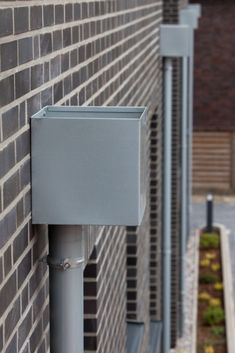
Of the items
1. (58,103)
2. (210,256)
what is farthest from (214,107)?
(58,103)

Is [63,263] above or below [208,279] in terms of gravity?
above

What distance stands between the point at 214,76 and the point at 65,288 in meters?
20.0

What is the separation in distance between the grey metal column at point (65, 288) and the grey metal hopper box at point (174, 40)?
6.20 meters

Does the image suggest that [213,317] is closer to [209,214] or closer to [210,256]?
[210,256]

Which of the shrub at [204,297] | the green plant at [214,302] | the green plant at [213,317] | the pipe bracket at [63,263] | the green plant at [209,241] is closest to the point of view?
the pipe bracket at [63,263]

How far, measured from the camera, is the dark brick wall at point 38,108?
238 centimetres

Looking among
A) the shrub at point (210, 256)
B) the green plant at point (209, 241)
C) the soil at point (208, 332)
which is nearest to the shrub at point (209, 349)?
the soil at point (208, 332)

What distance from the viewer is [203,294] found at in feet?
45.4

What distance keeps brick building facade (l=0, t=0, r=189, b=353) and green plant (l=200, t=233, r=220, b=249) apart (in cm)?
1009

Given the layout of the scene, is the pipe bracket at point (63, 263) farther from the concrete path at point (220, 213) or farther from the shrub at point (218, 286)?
the concrete path at point (220, 213)

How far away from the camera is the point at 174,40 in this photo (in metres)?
9.08

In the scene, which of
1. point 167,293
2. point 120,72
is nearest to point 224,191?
point 167,293

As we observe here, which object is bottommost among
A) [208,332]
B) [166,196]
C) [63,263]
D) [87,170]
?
[208,332]

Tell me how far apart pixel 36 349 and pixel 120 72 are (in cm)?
259
